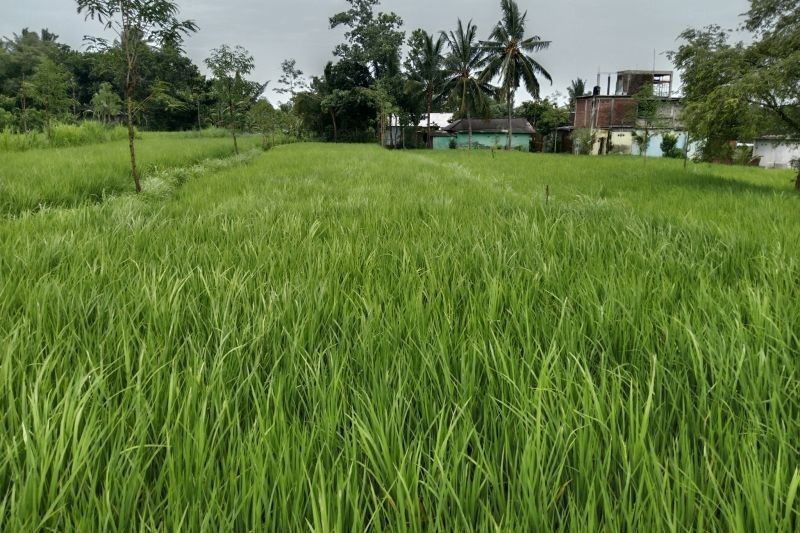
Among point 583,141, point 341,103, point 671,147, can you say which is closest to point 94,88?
point 341,103

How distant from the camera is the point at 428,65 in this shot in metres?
36.0

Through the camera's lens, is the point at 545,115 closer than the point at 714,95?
No

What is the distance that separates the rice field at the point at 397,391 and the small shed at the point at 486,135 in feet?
134

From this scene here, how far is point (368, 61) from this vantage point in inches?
1515

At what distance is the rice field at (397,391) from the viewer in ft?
2.25

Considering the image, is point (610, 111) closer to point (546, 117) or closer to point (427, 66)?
point (546, 117)

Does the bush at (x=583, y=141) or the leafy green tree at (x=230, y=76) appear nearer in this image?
the leafy green tree at (x=230, y=76)

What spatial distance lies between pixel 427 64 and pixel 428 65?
156 mm

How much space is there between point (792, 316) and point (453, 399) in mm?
1267

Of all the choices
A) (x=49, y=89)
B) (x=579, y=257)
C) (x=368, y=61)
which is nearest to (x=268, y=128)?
(x=49, y=89)

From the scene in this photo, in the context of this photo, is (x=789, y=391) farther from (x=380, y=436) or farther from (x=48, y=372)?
(x=48, y=372)

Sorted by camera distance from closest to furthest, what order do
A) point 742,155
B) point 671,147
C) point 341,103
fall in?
point 742,155 < point 671,147 < point 341,103

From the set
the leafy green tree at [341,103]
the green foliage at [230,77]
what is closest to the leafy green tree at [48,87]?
the green foliage at [230,77]

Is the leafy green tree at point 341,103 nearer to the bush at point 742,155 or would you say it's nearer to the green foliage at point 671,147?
the green foliage at point 671,147
